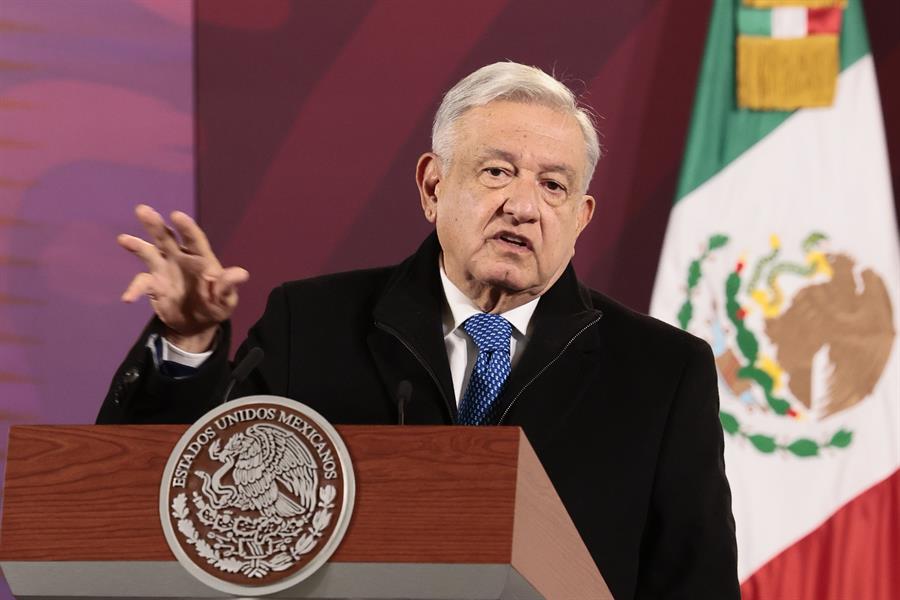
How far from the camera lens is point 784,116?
3.43 meters

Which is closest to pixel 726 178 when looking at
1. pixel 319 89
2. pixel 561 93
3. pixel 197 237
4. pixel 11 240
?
pixel 319 89

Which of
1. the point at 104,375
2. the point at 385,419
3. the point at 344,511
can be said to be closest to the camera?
the point at 344,511

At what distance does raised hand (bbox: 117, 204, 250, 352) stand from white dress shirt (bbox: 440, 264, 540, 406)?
514mm

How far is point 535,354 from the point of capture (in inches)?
81.5

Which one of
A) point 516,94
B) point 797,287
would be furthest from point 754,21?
point 516,94

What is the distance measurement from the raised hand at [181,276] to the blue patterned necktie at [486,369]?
0.49 m

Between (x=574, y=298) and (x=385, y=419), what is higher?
(x=574, y=298)

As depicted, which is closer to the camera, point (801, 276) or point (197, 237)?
point (197, 237)

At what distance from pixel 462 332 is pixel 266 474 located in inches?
35.0

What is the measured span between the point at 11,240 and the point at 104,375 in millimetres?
441

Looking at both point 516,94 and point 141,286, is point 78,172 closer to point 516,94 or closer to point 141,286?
point 516,94

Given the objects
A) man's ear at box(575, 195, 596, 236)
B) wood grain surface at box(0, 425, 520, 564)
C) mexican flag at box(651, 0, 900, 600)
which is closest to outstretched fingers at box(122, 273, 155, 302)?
wood grain surface at box(0, 425, 520, 564)

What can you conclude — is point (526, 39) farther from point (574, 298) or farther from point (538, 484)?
point (538, 484)

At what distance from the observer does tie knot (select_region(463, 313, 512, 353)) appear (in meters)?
2.08
